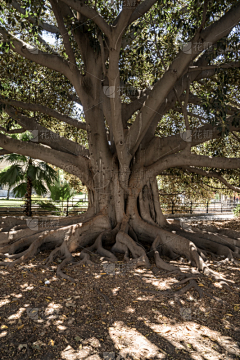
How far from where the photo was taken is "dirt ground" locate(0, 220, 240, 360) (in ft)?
8.84

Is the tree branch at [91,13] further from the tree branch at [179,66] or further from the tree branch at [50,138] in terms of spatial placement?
the tree branch at [50,138]

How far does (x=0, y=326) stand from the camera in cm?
299

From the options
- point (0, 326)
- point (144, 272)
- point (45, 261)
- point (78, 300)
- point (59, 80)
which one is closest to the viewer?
point (0, 326)

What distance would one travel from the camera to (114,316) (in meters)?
3.32

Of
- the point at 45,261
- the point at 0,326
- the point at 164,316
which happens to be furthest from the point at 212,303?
the point at 45,261

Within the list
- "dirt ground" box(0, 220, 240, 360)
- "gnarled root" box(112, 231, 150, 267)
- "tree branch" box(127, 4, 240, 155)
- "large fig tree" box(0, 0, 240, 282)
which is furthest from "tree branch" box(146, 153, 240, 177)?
"dirt ground" box(0, 220, 240, 360)

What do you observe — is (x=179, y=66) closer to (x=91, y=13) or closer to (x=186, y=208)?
(x=91, y=13)

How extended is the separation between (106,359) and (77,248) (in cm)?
374

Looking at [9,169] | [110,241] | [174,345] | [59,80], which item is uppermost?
[59,80]

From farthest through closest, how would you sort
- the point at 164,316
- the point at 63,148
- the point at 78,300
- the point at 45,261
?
the point at 63,148 → the point at 45,261 → the point at 78,300 → the point at 164,316

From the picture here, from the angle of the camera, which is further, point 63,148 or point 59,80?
point 59,80

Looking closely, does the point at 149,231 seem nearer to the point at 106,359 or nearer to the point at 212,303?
the point at 212,303

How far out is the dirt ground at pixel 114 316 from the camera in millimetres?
2695

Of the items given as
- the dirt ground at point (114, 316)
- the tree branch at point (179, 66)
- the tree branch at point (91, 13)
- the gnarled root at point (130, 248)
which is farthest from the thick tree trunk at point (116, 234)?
the tree branch at point (91, 13)
